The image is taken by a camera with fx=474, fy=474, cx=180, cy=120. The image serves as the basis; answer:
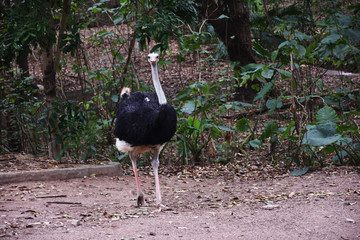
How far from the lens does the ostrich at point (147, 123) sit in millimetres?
5387

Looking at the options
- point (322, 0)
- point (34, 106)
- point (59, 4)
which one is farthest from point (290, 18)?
point (34, 106)

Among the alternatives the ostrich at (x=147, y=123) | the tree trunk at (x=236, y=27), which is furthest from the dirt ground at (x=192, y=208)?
the tree trunk at (x=236, y=27)

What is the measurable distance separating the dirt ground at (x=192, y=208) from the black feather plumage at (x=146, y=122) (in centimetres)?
80

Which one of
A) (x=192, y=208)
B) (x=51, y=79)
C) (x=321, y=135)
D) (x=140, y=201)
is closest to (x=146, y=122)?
(x=140, y=201)

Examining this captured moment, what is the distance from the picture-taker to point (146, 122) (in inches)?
213

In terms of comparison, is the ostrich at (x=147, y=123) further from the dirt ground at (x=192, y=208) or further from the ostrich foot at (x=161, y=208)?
the dirt ground at (x=192, y=208)

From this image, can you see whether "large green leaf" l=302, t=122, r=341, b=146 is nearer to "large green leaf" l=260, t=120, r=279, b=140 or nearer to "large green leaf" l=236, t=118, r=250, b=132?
"large green leaf" l=260, t=120, r=279, b=140

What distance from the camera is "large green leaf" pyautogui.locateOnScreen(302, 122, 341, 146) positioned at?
21.6ft

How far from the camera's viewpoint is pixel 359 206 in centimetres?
487

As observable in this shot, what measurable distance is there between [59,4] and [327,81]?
7.75m

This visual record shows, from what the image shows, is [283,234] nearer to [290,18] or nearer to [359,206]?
[359,206]

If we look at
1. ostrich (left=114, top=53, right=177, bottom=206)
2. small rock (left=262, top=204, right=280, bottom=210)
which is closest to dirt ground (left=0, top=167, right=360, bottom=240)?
small rock (left=262, top=204, right=280, bottom=210)

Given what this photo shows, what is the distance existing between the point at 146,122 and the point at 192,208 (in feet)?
3.60

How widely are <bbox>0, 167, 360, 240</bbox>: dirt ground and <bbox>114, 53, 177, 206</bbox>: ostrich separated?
70cm
